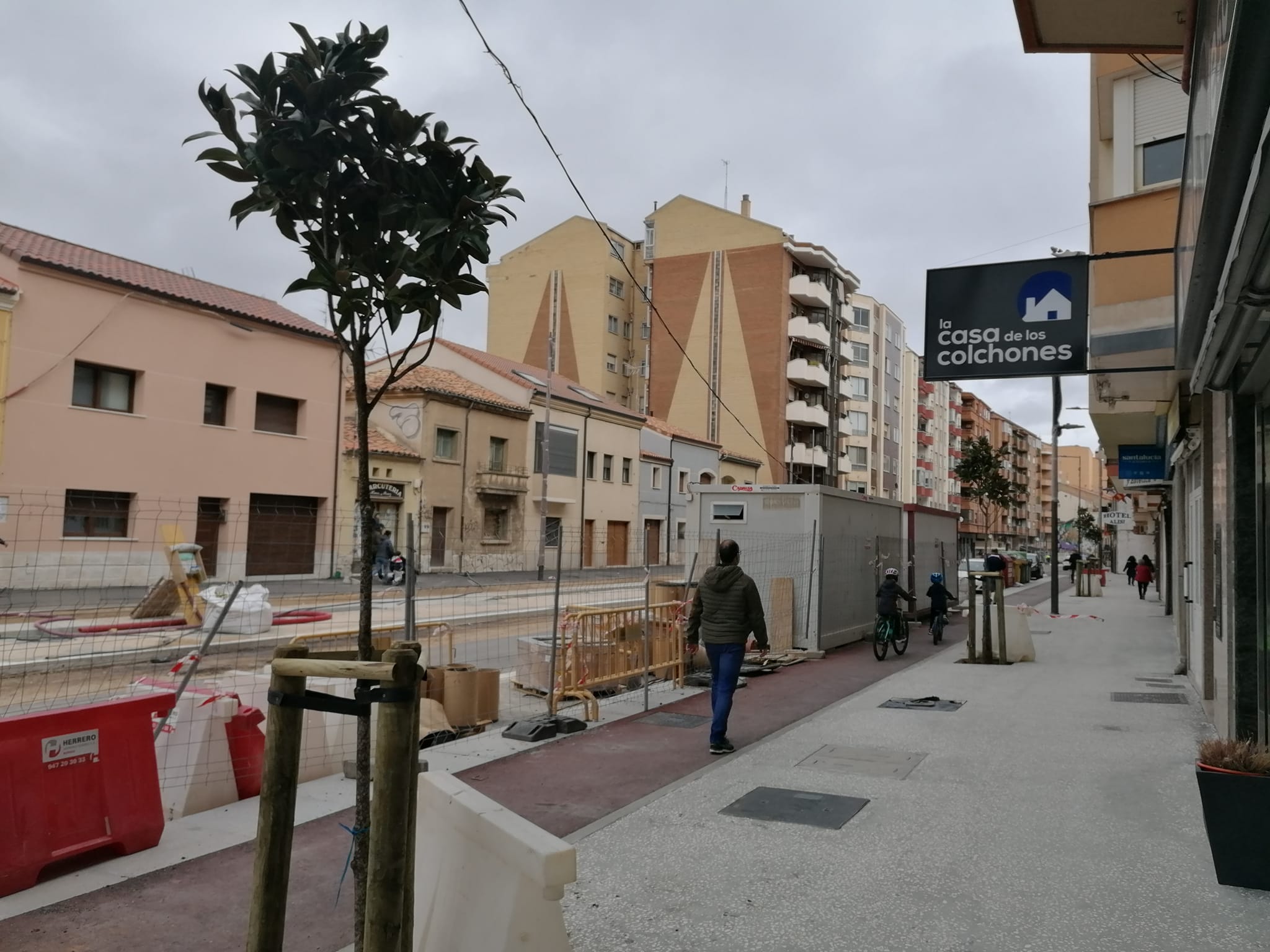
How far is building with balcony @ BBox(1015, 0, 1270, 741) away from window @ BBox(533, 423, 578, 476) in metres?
29.9

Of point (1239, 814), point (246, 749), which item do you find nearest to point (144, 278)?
point (246, 749)

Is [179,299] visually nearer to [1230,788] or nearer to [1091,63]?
[1091,63]

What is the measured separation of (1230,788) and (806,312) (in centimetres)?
5861

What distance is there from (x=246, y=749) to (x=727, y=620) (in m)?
3.90

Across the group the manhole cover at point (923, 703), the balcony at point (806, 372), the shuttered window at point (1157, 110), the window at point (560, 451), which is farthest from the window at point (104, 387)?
the balcony at point (806, 372)

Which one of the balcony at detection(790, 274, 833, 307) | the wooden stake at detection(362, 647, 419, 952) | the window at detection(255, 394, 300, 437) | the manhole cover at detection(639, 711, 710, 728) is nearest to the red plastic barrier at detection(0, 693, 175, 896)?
the wooden stake at detection(362, 647, 419, 952)

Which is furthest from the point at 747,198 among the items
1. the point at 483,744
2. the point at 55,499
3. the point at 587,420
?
the point at 483,744

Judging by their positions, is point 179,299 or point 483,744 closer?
point 483,744

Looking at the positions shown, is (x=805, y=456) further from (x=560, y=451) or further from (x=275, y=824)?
(x=275, y=824)

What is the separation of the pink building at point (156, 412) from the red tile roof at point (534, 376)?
9.52m

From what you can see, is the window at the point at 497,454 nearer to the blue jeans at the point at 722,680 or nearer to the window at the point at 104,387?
the window at the point at 104,387

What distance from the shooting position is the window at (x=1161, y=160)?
915 cm

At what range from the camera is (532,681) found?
1008cm

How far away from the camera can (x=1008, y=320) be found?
757 centimetres
